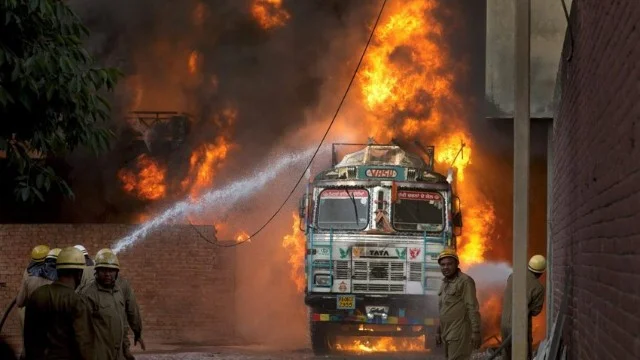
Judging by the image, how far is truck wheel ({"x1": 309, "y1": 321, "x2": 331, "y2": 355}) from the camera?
55.3 feet

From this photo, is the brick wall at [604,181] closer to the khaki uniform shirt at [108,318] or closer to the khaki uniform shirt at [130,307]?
the khaki uniform shirt at [108,318]

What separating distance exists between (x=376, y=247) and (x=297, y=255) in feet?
17.3

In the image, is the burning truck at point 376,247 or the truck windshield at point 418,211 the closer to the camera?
the burning truck at point 376,247

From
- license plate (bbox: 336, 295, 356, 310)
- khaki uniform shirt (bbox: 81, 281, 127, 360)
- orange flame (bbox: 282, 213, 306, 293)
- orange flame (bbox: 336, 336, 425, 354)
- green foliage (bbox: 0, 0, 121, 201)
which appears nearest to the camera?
green foliage (bbox: 0, 0, 121, 201)

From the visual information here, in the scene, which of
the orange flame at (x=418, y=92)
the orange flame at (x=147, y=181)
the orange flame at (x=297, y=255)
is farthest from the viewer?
the orange flame at (x=147, y=181)

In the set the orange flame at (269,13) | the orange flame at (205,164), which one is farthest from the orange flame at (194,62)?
the orange flame at (205,164)

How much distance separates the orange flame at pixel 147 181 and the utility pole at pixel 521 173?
1883 cm

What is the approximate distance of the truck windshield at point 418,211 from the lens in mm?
16734

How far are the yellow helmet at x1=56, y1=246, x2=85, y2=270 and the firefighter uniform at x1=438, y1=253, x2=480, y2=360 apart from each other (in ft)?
15.3

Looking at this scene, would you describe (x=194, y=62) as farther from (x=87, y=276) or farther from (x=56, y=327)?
(x=56, y=327)

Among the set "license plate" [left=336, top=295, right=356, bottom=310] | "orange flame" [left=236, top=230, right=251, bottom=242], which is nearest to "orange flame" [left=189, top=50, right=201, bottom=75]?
"orange flame" [left=236, top=230, right=251, bottom=242]

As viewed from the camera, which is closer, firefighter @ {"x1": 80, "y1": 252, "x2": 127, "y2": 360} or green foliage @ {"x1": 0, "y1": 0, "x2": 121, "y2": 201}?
green foliage @ {"x1": 0, "y1": 0, "x2": 121, "y2": 201}

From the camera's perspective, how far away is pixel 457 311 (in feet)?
35.8

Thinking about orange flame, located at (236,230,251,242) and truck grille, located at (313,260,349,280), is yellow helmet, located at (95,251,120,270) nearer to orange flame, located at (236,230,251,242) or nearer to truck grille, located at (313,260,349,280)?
truck grille, located at (313,260,349,280)
